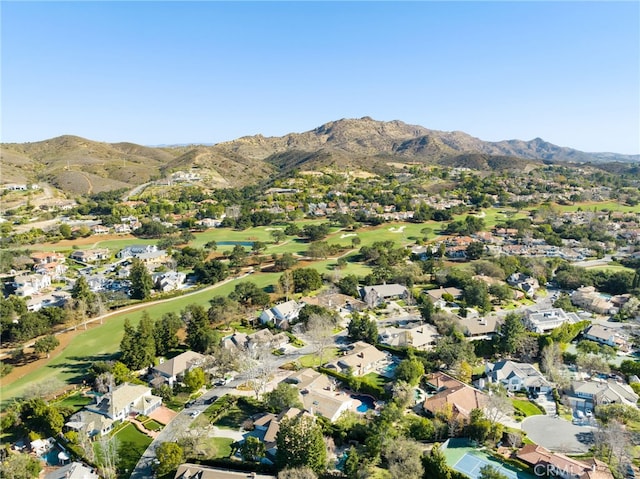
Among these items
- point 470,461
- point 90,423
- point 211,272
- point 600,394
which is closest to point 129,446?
point 90,423

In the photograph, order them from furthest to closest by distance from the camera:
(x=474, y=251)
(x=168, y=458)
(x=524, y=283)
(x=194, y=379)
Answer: (x=474, y=251) < (x=524, y=283) < (x=194, y=379) < (x=168, y=458)

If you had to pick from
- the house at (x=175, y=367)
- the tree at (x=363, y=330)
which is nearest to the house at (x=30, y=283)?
the house at (x=175, y=367)

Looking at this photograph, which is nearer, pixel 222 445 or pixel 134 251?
pixel 222 445

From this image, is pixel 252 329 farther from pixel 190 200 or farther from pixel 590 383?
pixel 190 200

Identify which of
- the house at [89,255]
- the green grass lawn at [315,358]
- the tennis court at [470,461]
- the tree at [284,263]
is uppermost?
the house at [89,255]

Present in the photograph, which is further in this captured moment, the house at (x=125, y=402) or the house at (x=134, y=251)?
the house at (x=134, y=251)

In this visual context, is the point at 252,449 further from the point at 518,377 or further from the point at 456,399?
the point at 518,377

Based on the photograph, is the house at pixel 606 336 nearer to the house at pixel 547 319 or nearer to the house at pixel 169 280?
the house at pixel 547 319
